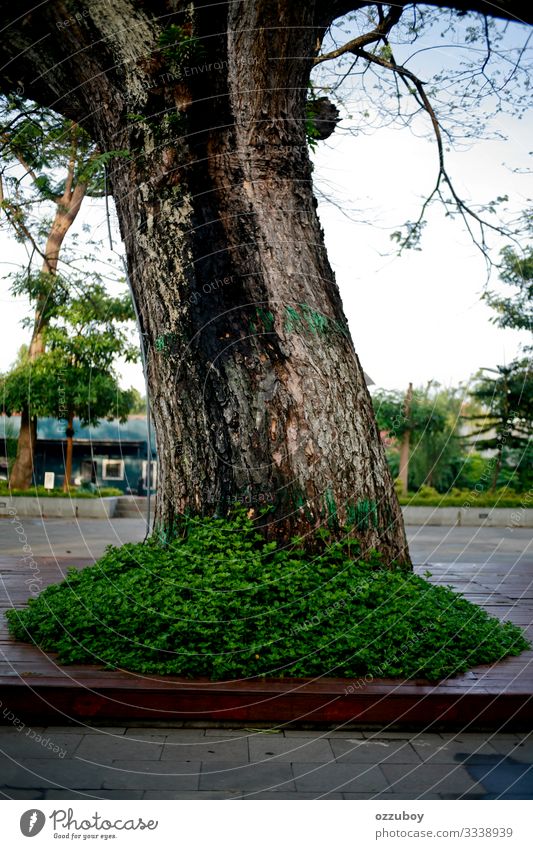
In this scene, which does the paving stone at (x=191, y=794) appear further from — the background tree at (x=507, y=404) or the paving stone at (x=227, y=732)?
the background tree at (x=507, y=404)

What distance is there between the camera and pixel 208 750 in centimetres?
330

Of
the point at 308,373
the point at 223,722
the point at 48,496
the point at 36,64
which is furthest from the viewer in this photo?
the point at 48,496

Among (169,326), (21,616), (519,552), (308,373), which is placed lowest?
(519,552)

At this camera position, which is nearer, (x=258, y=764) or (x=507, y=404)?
(x=258, y=764)

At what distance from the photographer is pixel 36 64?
18.0ft

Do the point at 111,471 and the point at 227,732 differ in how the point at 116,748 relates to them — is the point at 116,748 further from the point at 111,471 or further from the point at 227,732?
the point at 111,471

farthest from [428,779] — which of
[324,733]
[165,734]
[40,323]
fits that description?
[40,323]

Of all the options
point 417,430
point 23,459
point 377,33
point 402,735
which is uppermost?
point 377,33

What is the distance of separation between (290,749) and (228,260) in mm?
3146

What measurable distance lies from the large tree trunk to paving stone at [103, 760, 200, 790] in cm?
192

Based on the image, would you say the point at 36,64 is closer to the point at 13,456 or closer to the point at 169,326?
the point at 169,326

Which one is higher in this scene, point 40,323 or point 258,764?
point 40,323

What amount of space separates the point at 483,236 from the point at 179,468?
4.64 metres

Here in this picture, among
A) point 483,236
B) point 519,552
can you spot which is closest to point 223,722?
point 483,236
